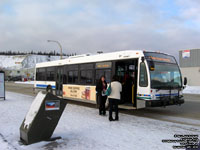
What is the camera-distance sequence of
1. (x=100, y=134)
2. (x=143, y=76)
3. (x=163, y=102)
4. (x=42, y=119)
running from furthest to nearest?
(x=143, y=76) < (x=163, y=102) < (x=100, y=134) < (x=42, y=119)

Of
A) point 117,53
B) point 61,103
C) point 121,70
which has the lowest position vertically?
point 61,103

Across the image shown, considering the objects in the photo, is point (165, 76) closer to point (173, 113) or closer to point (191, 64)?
point (173, 113)

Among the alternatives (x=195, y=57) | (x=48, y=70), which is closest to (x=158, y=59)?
(x=48, y=70)

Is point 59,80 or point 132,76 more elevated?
point 132,76

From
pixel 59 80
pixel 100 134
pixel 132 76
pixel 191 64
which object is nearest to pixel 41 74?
pixel 59 80

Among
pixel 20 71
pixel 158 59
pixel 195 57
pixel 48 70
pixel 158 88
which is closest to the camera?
pixel 158 88

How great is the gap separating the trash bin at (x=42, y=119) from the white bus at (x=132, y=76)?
459 centimetres

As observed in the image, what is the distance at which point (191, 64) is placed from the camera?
124ft

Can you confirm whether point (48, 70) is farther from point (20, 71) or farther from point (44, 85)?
point (20, 71)

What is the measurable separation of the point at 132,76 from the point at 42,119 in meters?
6.17

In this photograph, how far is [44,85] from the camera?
55.4 feet

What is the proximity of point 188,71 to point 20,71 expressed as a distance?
82.5 meters

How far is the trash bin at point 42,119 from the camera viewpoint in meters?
5.12

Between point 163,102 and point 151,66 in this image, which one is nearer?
point 151,66
